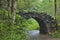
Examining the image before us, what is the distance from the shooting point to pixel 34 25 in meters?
54.2

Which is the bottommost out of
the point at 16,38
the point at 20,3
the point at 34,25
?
the point at 34,25

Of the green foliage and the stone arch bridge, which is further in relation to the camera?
the stone arch bridge

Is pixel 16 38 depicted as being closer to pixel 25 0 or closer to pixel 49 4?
pixel 25 0

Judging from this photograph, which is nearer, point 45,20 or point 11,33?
point 11,33

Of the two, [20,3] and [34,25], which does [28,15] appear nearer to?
[20,3]

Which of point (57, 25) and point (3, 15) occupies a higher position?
point (3, 15)

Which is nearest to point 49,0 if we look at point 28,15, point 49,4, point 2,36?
point 49,4

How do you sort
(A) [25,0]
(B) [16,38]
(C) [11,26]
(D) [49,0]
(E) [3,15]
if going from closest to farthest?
(B) [16,38], (C) [11,26], (E) [3,15], (A) [25,0], (D) [49,0]

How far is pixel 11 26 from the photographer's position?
21422mm

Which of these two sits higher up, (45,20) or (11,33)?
(11,33)

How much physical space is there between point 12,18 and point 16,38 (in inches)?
181

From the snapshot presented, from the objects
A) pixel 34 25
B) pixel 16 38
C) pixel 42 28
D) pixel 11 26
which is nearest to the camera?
pixel 16 38

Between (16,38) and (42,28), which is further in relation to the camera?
(42,28)

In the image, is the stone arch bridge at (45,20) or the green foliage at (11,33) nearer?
the green foliage at (11,33)
